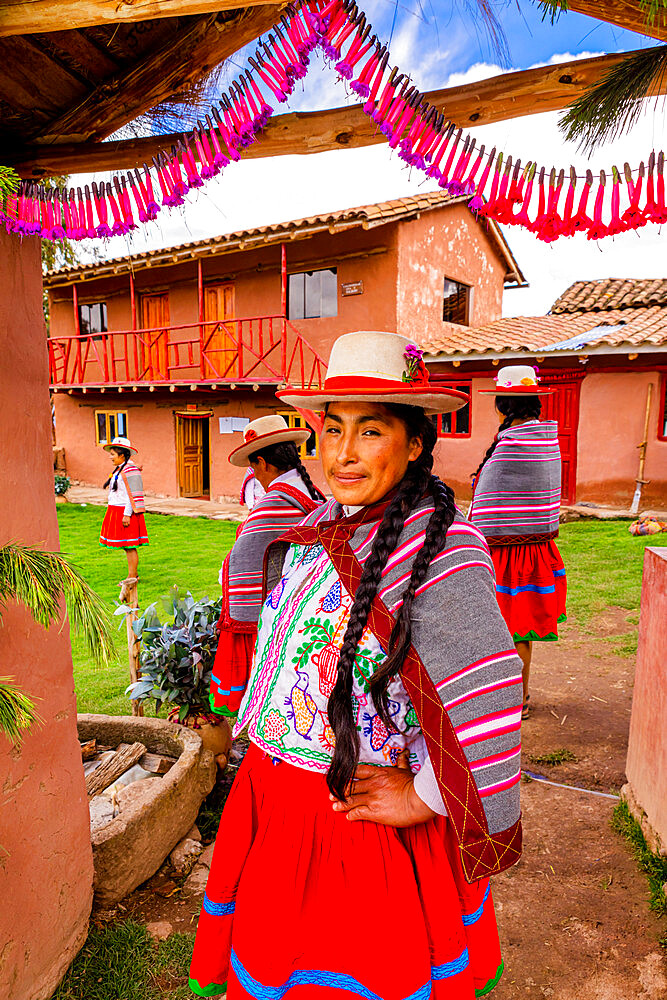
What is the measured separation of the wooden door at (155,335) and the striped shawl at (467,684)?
1514 centimetres

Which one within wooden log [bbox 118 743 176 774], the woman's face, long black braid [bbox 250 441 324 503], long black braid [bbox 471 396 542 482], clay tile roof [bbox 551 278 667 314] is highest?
clay tile roof [bbox 551 278 667 314]

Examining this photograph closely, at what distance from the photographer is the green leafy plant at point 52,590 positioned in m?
1.58

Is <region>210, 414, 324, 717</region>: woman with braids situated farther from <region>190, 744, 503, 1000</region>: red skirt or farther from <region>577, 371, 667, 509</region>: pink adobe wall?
<region>577, 371, 667, 509</region>: pink adobe wall

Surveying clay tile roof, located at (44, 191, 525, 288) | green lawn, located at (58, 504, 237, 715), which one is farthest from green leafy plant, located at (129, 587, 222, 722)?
clay tile roof, located at (44, 191, 525, 288)

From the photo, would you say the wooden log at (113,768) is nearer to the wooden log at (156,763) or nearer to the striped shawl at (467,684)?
the wooden log at (156,763)

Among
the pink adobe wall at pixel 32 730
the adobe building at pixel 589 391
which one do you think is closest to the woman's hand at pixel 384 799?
Answer: the pink adobe wall at pixel 32 730

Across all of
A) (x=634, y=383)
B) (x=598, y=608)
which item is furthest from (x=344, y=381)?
(x=634, y=383)

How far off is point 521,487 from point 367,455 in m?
2.67

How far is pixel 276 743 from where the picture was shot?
1.59 metres

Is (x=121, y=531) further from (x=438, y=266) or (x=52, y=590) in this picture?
(x=438, y=266)

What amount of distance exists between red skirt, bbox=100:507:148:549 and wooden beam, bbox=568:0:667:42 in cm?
686

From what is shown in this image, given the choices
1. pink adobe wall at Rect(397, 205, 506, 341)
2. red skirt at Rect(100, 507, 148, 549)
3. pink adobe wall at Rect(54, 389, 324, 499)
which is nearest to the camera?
red skirt at Rect(100, 507, 148, 549)

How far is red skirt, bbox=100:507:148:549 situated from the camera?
757 cm

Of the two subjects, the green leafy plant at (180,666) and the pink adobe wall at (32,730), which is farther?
the green leafy plant at (180,666)
